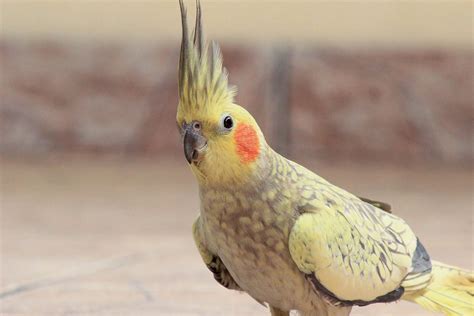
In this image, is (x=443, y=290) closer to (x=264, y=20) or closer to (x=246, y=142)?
(x=246, y=142)

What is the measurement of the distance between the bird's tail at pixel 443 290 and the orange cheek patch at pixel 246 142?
266 mm

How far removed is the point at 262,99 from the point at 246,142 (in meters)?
1.91

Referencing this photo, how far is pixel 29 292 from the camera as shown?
1623 millimetres

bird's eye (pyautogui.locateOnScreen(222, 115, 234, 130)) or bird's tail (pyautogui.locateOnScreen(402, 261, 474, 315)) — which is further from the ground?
bird's eye (pyautogui.locateOnScreen(222, 115, 234, 130))

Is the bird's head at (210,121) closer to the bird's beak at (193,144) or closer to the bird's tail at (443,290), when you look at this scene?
the bird's beak at (193,144)

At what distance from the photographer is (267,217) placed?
1.09m

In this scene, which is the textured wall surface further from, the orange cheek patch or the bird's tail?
the orange cheek patch

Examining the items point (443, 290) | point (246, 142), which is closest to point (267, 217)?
point (246, 142)

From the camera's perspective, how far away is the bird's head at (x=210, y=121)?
1064 millimetres

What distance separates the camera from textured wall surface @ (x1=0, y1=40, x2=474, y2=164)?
2.96 metres

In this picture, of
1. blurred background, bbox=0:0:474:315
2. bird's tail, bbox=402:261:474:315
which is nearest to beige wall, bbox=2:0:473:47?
blurred background, bbox=0:0:474:315

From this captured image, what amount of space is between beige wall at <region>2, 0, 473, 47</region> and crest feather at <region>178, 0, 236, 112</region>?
1.87 m

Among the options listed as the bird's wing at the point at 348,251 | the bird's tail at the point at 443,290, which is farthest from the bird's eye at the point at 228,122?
the bird's tail at the point at 443,290

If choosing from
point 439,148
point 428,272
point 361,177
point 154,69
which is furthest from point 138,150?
point 428,272
